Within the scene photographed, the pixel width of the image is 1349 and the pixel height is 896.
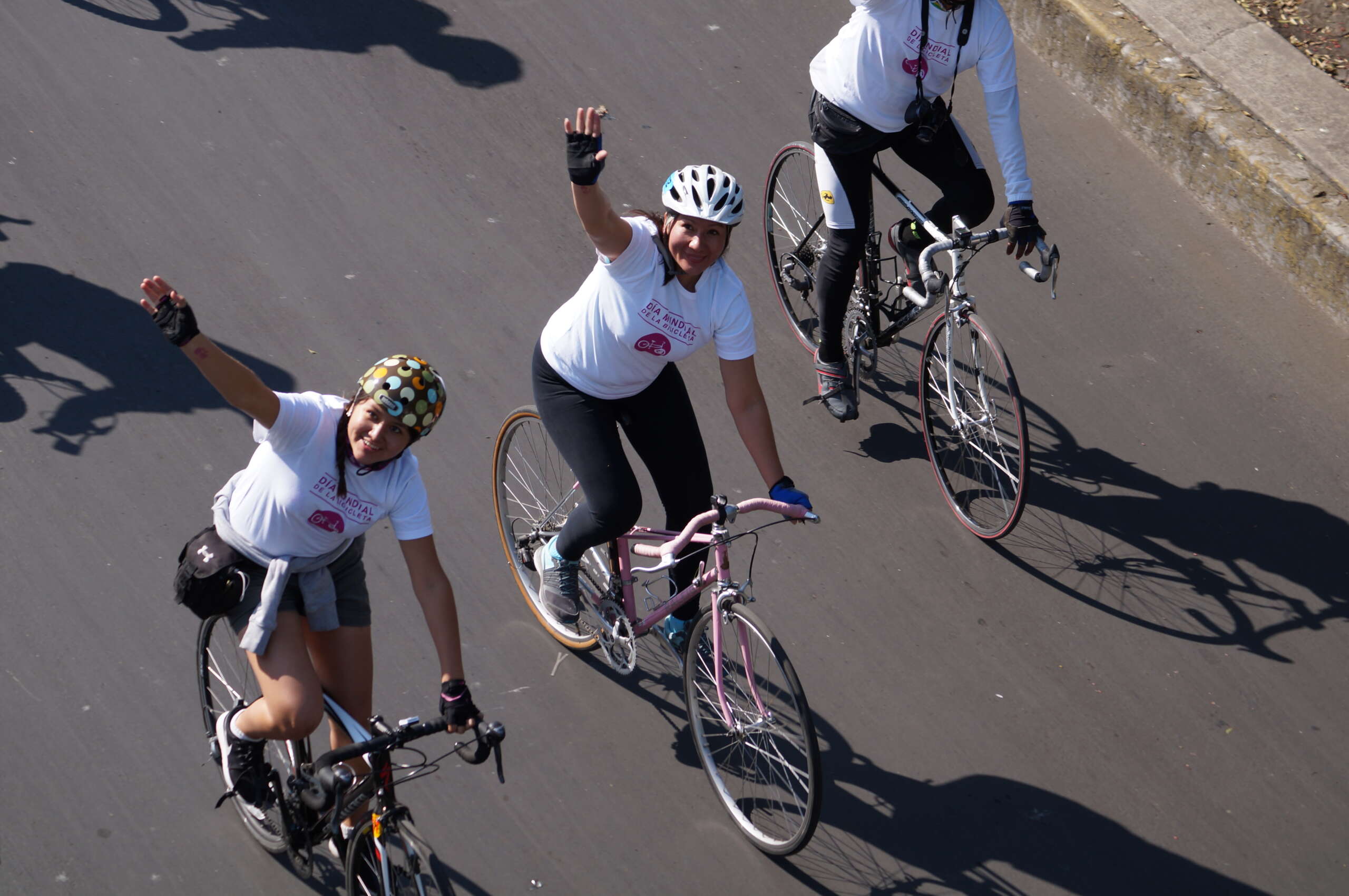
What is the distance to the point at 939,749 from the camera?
15.6ft

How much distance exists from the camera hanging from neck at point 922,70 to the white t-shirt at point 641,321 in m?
1.63

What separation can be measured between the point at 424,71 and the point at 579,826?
17.6 feet

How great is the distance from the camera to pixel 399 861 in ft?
10.8

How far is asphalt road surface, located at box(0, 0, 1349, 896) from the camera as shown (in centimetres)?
444

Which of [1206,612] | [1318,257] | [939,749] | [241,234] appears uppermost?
[1318,257]

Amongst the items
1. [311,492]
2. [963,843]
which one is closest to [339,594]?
[311,492]

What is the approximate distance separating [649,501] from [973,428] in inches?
60.7

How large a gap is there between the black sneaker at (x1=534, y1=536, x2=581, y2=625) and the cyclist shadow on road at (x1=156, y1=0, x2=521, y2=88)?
426 centimetres

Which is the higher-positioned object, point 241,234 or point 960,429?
point 960,429

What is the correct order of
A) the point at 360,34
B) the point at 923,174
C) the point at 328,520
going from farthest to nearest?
the point at 360,34 → the point at 923,174 → the point at 328,520

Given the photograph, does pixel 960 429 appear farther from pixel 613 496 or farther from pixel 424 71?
pixel 424 71

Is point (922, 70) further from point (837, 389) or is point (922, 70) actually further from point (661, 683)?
point (661, 683)

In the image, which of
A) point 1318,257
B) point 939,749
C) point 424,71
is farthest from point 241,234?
point 1318,257

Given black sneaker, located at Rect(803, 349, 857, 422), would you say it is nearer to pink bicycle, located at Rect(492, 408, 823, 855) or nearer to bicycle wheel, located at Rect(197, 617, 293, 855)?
pink bicycle, located at Rect(492, 408, 823, 855)
